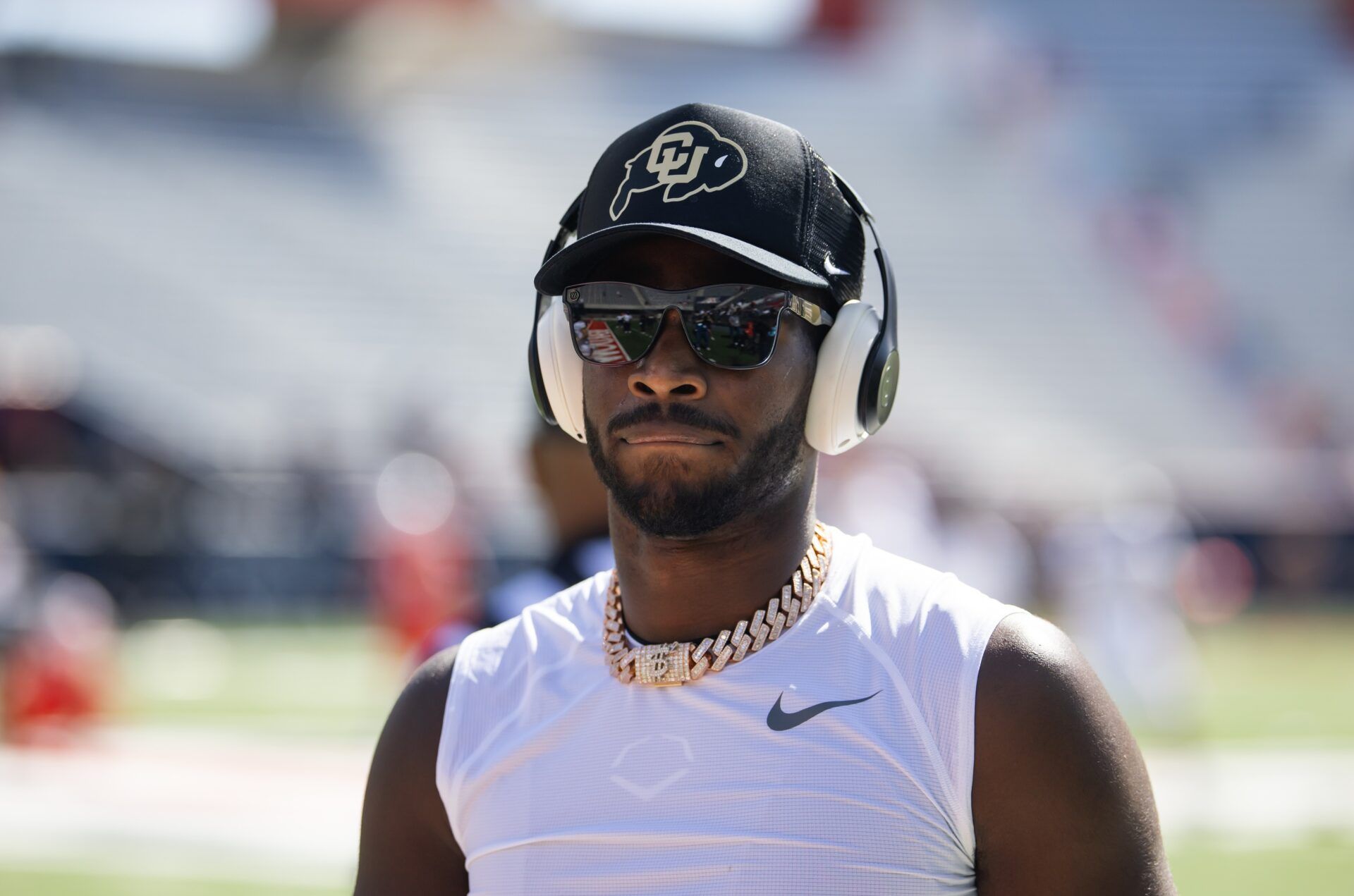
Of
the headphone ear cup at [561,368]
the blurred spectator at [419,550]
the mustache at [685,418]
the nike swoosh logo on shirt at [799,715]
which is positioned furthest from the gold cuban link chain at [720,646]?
the blurred spectator at [419,550]

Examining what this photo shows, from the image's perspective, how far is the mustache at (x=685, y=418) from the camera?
212 centimetres

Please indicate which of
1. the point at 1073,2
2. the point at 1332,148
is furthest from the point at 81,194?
the point at 1332,148

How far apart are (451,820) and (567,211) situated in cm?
99

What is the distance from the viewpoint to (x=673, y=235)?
6.79 ft

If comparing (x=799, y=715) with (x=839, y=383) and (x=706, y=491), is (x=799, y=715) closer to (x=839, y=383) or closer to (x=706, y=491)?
(x=706, y=491)

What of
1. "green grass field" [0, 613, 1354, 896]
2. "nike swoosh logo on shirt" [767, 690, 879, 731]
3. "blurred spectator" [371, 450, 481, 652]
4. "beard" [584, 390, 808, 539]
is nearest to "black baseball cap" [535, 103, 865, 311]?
"beard" [584, 390, 808, 539]

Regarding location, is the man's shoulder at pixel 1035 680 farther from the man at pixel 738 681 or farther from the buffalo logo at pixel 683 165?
the buffalo logo at pixel 683 165

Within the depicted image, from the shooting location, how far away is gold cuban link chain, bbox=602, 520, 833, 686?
215 cm

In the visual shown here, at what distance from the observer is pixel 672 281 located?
7.14 feet

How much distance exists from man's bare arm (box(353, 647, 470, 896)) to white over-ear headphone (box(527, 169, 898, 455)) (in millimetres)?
564

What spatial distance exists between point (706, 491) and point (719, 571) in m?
0.15

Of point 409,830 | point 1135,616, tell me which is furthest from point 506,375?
point 409,830

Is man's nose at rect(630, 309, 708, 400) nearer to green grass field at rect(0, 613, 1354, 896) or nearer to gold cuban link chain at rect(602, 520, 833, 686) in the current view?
gold cuban link chain at rect(602, 520, 833, 686)

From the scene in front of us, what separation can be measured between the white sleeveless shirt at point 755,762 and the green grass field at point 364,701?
522 centimetres
